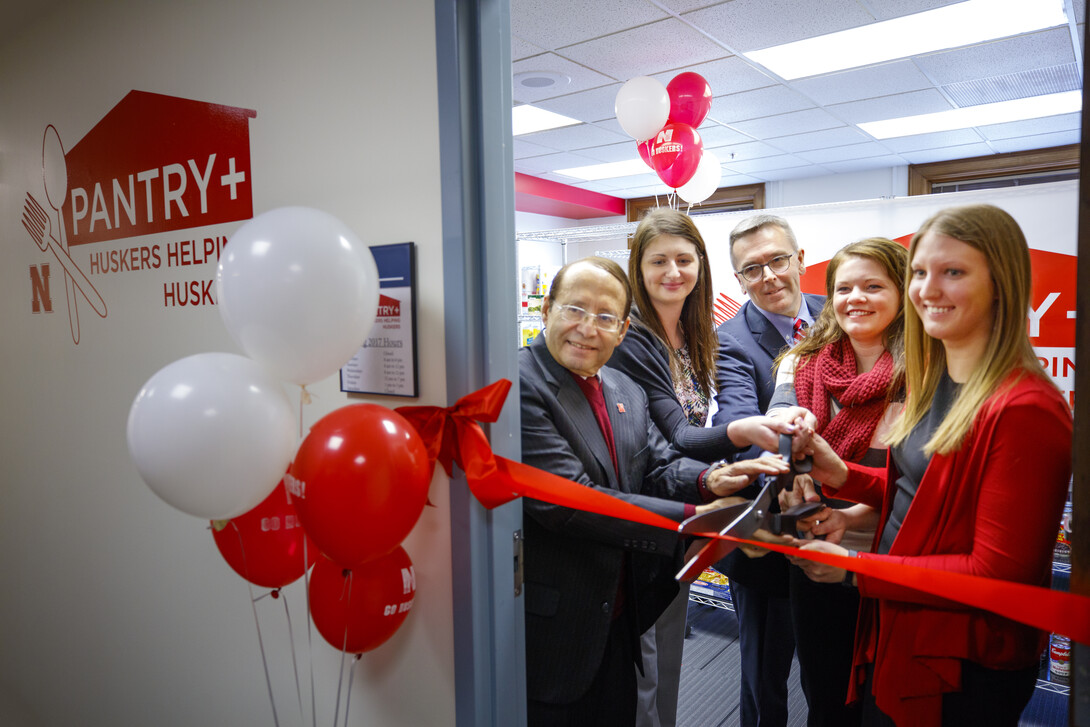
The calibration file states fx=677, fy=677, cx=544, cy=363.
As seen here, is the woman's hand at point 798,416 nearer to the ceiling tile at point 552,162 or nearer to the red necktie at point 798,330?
the red necktie at point 798,330

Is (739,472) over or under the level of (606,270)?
under

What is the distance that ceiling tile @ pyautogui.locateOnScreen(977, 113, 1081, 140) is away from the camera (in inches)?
235

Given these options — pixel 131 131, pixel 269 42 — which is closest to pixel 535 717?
pixel 269 42

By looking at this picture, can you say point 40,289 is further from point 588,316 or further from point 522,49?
point 522,49

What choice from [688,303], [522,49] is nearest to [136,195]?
[688,303]

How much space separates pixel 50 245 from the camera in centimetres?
243

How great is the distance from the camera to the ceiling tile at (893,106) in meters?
5.36

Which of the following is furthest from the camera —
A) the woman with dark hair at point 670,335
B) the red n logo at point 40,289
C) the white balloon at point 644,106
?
the white balloon at point 644,106

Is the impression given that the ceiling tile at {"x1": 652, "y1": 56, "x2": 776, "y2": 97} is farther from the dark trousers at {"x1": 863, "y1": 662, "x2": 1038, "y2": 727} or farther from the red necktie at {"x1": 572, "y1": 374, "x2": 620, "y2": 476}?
the dark trousers at {"x1": 863, "y1": 662, "x2": 1038, "y2": 727}

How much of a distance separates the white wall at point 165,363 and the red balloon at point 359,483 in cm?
24

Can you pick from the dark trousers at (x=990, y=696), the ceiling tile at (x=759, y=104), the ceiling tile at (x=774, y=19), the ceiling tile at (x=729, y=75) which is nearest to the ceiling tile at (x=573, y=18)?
the ceiling tile at (x=774, y=19)

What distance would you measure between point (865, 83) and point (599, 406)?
15.5ft

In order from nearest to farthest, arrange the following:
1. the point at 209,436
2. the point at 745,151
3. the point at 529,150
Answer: the point at 209,436
the point at 529,150
the point at 745,151

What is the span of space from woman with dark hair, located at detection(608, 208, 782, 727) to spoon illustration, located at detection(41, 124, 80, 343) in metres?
1.99
